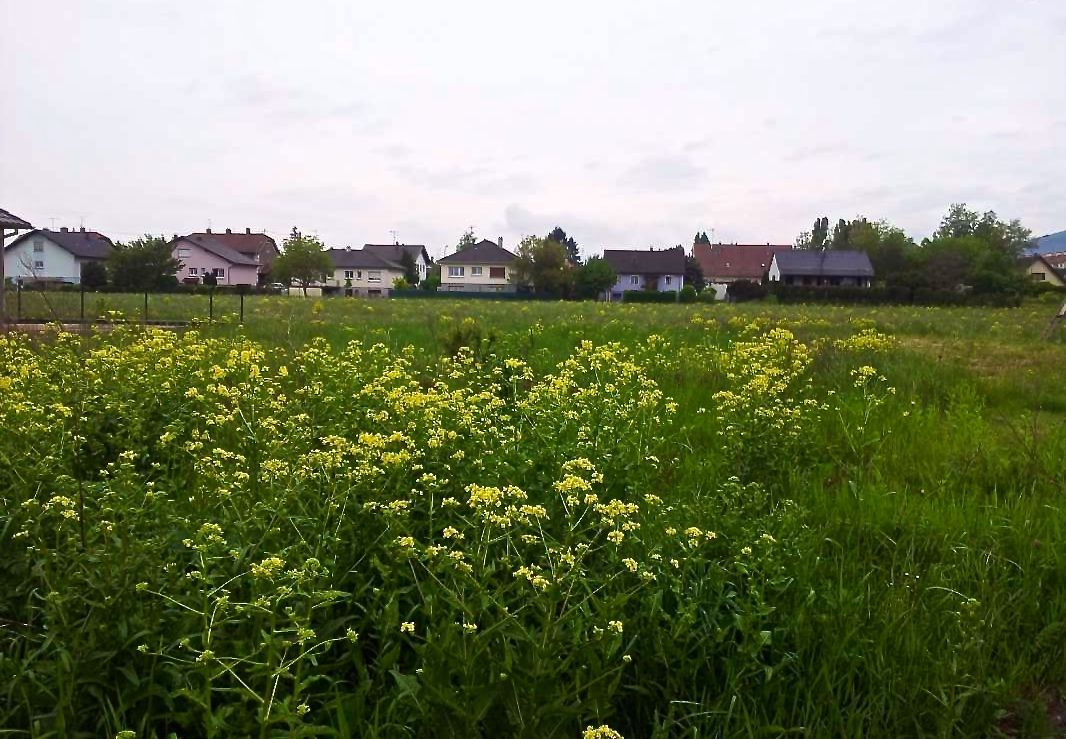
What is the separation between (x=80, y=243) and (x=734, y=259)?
75.2 m

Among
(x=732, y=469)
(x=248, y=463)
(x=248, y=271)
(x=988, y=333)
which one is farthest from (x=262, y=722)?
(x=248, y=271)

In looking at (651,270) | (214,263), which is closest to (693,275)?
(651,270)

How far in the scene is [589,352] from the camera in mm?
6020

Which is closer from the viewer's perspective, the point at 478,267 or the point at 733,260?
the point at 478,267

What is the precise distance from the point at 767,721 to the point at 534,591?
0.86 m

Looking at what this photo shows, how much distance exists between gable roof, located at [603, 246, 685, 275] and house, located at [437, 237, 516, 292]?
12.0 meters

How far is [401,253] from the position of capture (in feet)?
349

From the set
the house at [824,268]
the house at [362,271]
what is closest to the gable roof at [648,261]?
the house at [824,268]

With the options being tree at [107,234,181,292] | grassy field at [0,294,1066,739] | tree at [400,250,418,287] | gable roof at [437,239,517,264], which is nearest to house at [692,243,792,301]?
gable roof at [437,239,517,264]

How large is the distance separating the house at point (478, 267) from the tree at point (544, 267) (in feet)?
48.2

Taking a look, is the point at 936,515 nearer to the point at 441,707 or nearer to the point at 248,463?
the point at 441,707

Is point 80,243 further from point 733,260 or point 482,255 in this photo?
point 733,260

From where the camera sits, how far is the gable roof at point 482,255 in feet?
294

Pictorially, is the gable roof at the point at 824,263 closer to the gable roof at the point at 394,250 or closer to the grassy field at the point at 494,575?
the gable roof at the point at 394,250
